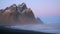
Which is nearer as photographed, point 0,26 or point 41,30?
point 41,30

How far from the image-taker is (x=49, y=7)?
198cm

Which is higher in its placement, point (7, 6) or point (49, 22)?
point (7, 6)

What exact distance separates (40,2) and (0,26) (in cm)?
A: 76

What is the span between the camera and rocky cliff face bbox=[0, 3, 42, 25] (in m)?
1.97

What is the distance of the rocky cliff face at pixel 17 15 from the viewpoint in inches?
77.5

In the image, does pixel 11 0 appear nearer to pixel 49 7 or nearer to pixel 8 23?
pixel 8 23

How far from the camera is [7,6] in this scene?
6.72ft

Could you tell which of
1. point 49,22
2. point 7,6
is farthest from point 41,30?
point 7,6

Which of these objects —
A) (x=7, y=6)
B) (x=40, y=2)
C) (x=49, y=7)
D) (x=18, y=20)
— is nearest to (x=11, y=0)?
(x=7, y=6)

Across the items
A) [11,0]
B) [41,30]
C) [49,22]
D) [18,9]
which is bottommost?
[41,30]

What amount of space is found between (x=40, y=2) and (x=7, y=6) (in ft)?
1.77

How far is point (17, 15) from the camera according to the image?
2016mm

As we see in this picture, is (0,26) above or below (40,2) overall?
below

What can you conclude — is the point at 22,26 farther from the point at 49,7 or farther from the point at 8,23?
the point at 49,7
